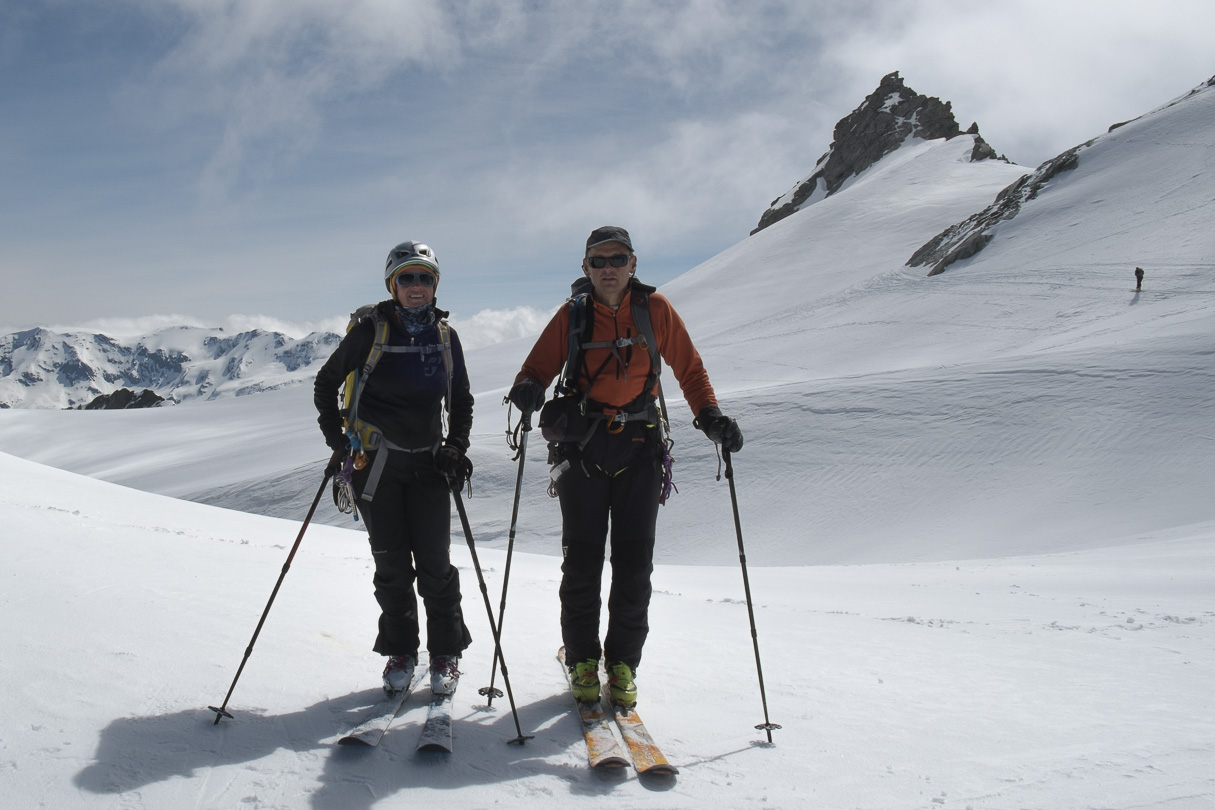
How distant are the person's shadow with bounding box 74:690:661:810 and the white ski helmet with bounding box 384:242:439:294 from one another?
196cm

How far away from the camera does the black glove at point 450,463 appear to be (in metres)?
3.50

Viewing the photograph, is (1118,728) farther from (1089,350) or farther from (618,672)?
(1089,350)

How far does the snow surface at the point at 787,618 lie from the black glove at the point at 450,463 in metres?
1.03

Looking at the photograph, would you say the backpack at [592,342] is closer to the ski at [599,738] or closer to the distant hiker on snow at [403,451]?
the distant hiker on snow at [403,451]

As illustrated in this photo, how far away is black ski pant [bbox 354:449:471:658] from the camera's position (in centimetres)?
354

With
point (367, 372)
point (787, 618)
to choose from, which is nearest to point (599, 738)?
point (367, 372)

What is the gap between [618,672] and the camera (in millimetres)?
3580

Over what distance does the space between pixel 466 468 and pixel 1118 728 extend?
10.3ft

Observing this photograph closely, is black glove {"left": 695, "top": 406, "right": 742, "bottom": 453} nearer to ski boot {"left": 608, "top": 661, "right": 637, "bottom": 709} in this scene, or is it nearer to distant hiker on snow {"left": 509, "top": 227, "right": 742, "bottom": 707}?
distant hiker on snow {"left": 509, "top": 227, "right": 742, "bottom": 707}

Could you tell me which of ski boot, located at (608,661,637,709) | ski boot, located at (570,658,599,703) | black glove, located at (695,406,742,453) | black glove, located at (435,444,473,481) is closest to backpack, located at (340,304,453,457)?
black glove, located at (435,444,473,481)

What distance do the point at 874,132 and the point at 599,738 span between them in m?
89.0

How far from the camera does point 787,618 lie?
237 inches

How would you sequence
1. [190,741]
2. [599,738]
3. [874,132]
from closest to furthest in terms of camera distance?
1. [190,741]
2. [599,738]
3. [874,132]

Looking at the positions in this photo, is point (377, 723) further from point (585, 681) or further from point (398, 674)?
point (585, 681)
